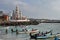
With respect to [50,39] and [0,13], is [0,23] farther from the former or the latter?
[50,39]

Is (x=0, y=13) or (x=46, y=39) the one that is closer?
(x=46, y=39)

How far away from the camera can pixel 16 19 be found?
130 metres

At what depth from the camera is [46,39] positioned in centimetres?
3112

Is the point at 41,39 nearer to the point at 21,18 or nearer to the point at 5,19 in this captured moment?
the point at 5,19

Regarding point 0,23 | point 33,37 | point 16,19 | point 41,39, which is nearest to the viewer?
point 41,39

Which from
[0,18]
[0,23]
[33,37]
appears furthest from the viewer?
[0,18]

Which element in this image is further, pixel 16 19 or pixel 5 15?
pixel 16 19

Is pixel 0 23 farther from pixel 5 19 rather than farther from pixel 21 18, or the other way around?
pixel 21 18

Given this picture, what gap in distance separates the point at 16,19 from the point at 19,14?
4.83 meters

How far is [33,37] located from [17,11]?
95500 millimetres

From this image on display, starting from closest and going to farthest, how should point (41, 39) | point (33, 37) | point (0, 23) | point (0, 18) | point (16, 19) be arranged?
point (41, 39), point (33, 37), point (0, 23), point (0, 18), point (16, 19)

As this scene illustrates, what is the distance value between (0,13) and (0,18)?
21.1 ft

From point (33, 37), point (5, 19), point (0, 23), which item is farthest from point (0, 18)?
point (33, 37)

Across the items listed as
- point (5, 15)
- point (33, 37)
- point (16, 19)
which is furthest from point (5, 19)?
point (33, 37)
